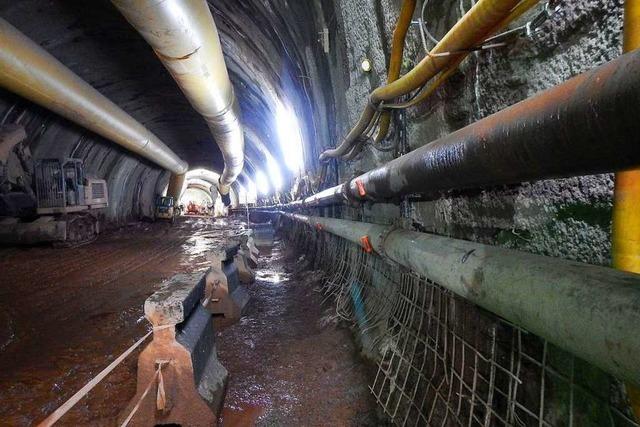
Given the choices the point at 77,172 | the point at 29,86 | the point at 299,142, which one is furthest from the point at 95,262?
the point at 299,142

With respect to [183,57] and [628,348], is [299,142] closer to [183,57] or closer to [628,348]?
[183,57]

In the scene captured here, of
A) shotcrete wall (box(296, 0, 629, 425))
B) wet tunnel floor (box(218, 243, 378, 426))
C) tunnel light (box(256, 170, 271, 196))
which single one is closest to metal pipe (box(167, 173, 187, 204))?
tunnel light (box(256, 170, 271, 196))

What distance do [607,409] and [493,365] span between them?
44 cm

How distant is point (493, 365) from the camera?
140cm

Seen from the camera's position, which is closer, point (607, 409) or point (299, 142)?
point (607, 409)

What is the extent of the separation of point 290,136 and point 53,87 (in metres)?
4.76

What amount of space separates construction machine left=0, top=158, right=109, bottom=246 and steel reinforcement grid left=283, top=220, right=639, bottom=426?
28.4ft

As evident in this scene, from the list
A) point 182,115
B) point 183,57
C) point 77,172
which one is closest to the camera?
point 183,57

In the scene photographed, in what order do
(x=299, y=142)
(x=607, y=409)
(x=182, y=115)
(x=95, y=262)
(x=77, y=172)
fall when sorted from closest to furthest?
(x=607, y=409)
(x=95, y=262)
(x=299, y=142)
(x=77, y=172)
(x=182, y=115)

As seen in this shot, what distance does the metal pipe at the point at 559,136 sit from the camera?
691 mm

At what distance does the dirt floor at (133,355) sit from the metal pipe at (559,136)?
68.6 inches

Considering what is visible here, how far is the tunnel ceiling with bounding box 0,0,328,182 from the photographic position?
539cm

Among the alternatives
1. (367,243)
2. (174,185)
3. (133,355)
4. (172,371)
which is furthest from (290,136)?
(174,185)

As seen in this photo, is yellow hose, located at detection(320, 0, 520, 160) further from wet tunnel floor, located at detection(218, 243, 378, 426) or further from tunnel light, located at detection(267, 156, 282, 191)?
tunnel light, located at detection(267, 156, 282, 191)
